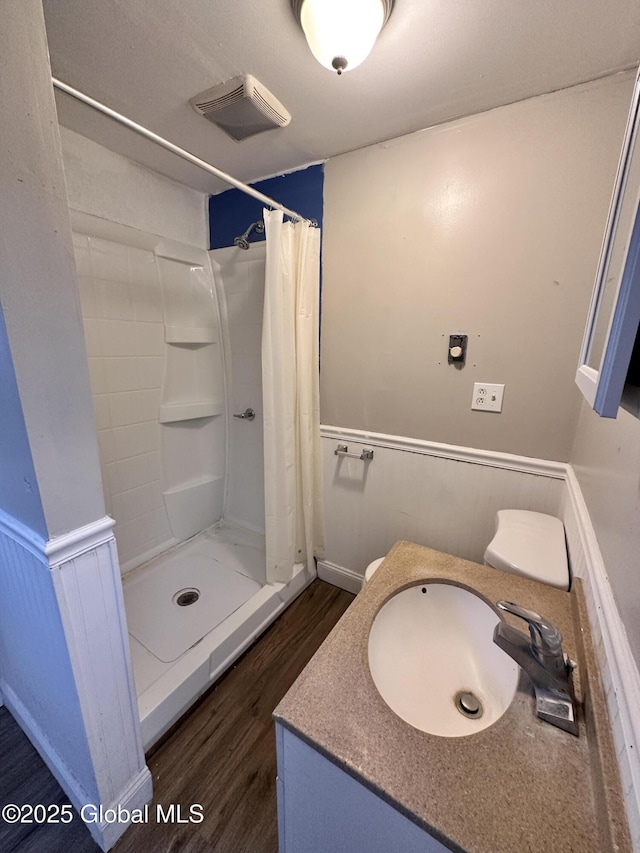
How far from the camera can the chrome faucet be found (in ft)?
2.06

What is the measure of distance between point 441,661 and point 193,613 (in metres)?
1.22

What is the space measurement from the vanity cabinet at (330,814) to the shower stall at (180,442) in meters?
0.74

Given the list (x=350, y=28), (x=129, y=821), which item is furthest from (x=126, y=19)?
(x=129, y=821)

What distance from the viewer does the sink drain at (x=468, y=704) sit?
789 mm

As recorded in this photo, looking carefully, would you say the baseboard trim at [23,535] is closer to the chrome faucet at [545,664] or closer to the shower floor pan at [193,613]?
the shower floor pan at [193,613]

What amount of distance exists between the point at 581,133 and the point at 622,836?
1671 millimetres

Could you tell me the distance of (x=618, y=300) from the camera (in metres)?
0.38

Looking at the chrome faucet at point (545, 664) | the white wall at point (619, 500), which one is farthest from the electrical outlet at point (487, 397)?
the chrome faucet at point (545, 664)

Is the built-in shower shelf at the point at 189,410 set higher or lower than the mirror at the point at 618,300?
lower

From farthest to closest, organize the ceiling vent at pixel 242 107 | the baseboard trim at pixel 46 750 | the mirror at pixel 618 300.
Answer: the ceiling vent at pixel 242 107
the baseboard trim at pixel 46 750
the mirror at pixel 618 300

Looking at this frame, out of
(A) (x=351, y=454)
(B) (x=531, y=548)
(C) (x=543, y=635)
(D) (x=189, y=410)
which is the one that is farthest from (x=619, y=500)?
(D) (x=189, y=410)

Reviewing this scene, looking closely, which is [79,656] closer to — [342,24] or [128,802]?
[128,802]

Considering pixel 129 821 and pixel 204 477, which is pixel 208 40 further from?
pixel 129 821

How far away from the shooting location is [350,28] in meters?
0.82
